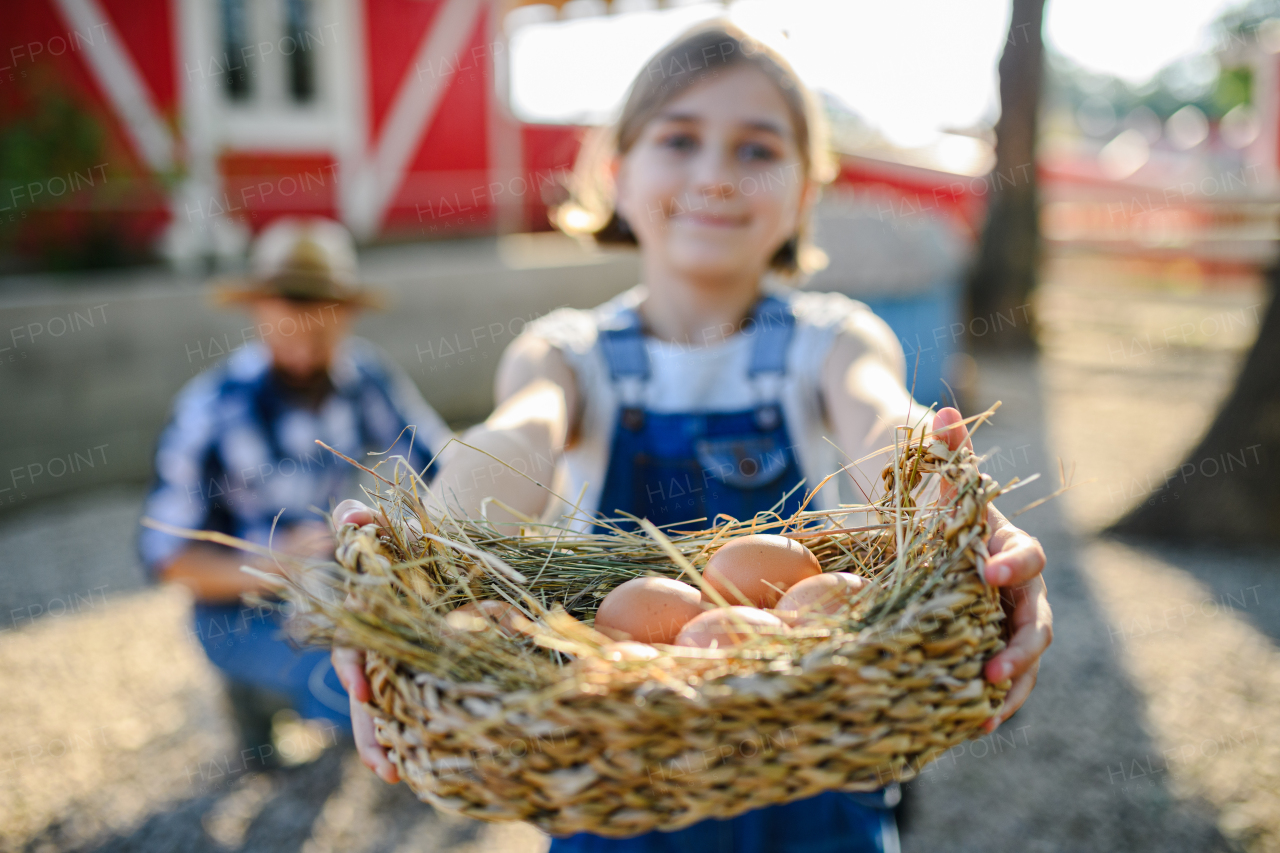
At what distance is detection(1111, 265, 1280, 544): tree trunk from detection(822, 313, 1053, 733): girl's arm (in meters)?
3.26

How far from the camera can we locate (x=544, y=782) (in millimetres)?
1083

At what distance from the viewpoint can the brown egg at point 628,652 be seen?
44.8 inches

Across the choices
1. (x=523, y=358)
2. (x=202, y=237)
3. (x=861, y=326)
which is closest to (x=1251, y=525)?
(x=861, y=326)

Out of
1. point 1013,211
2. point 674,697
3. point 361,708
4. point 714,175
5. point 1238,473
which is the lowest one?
point 1238,473

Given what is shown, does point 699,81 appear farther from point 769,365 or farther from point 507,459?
point 507,459

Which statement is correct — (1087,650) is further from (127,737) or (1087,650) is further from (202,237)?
(202,237)

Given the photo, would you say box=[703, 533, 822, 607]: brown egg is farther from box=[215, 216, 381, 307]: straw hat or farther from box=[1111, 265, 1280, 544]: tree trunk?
box=[1111, 265, 1280, 544]: tree trunk

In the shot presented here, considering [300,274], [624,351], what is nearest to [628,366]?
[624,351]

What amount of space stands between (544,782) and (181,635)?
12.6ft

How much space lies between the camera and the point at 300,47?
10.1 metres

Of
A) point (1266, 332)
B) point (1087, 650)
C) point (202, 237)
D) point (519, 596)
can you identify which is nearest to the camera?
point (519, 596)

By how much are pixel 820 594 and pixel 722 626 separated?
18 centimetres

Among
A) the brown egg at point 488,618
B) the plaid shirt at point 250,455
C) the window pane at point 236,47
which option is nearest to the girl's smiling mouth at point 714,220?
the brown egg at point 488,618

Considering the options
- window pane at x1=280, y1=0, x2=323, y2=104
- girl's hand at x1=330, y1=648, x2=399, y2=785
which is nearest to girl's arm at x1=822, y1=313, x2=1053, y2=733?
girl's hand at x1=330, y1=648, x2=399, y2=785
